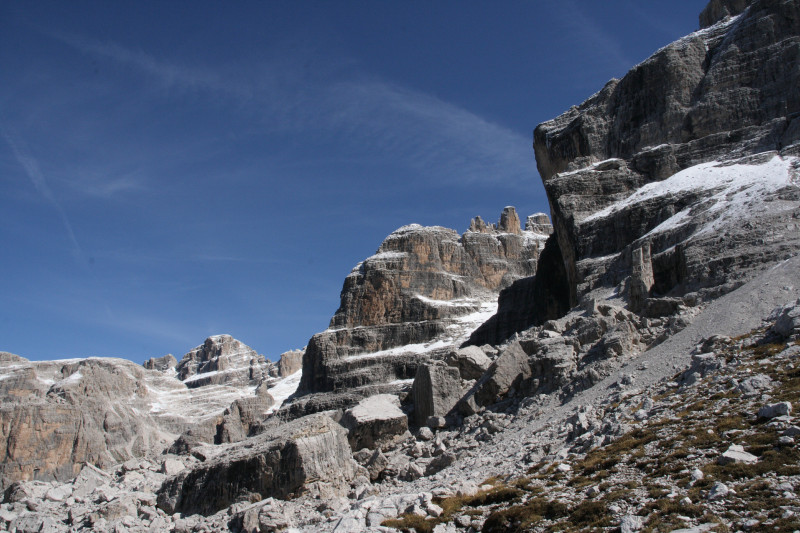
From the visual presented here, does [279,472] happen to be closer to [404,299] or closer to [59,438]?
[59,438]

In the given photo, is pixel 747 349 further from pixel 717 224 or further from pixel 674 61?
pixel 674 61

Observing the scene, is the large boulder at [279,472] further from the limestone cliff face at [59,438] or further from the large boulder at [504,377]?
the limestone cliff face at [59,438]

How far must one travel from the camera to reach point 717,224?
58.1 meters

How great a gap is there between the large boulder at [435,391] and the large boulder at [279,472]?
1081 centimetres

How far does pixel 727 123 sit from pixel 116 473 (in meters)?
77.9

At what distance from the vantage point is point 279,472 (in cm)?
3597

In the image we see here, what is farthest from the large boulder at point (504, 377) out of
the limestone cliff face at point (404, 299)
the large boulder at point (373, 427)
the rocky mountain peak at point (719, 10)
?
the rocky mountain peak at point (719, 10)

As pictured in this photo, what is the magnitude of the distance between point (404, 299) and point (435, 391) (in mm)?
114671

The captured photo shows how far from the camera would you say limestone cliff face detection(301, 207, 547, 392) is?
→ 14362 cm

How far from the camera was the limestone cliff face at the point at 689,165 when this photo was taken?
54.6m

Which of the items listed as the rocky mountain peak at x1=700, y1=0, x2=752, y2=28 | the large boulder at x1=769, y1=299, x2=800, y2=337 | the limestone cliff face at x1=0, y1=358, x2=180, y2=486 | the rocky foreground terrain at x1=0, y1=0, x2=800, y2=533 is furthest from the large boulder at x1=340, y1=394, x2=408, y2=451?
the rocky mountain peak at x1=700, y1=0, x2=752, y2=28

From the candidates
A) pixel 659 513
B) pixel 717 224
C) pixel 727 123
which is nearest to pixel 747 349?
pixel 659 513

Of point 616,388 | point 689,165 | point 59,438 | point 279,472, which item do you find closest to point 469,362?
point 616,388

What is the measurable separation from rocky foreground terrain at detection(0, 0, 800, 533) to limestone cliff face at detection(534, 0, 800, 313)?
28 cm
